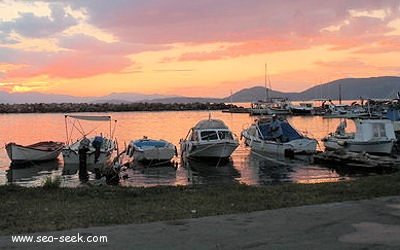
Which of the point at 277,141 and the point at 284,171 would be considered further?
the point at 277,141

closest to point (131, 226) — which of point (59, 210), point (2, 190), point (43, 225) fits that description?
point (43, 225)

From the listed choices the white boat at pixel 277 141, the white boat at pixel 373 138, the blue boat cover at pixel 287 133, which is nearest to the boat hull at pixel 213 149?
the white boat at pixel 277 141

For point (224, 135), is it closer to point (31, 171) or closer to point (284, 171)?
point (284, 171)

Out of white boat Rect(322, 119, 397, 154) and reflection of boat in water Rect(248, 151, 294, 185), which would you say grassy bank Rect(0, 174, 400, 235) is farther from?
white boat Rect(322, 119, 397, 154)

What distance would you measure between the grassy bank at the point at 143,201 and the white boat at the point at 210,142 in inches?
701

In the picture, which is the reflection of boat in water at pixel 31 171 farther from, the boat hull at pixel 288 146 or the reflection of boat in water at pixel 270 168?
the boat hull at pixel 288 146

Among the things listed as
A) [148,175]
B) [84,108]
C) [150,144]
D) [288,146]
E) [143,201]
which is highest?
[84,108]

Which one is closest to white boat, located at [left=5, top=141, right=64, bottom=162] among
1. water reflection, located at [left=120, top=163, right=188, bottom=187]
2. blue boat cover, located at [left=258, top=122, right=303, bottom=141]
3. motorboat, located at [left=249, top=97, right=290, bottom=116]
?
water reflection, located at [left=120, top=163, right=188, bottom=187]

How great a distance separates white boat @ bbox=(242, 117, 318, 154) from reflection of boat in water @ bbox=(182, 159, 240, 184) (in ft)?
16.7

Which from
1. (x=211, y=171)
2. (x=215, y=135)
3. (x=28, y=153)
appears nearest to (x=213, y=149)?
(x=215, y=135)

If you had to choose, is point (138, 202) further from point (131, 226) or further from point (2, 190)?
point (2, 190)

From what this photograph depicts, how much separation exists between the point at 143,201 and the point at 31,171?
20.6 meters

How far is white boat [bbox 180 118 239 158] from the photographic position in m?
31.2

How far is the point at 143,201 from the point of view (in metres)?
11.0
